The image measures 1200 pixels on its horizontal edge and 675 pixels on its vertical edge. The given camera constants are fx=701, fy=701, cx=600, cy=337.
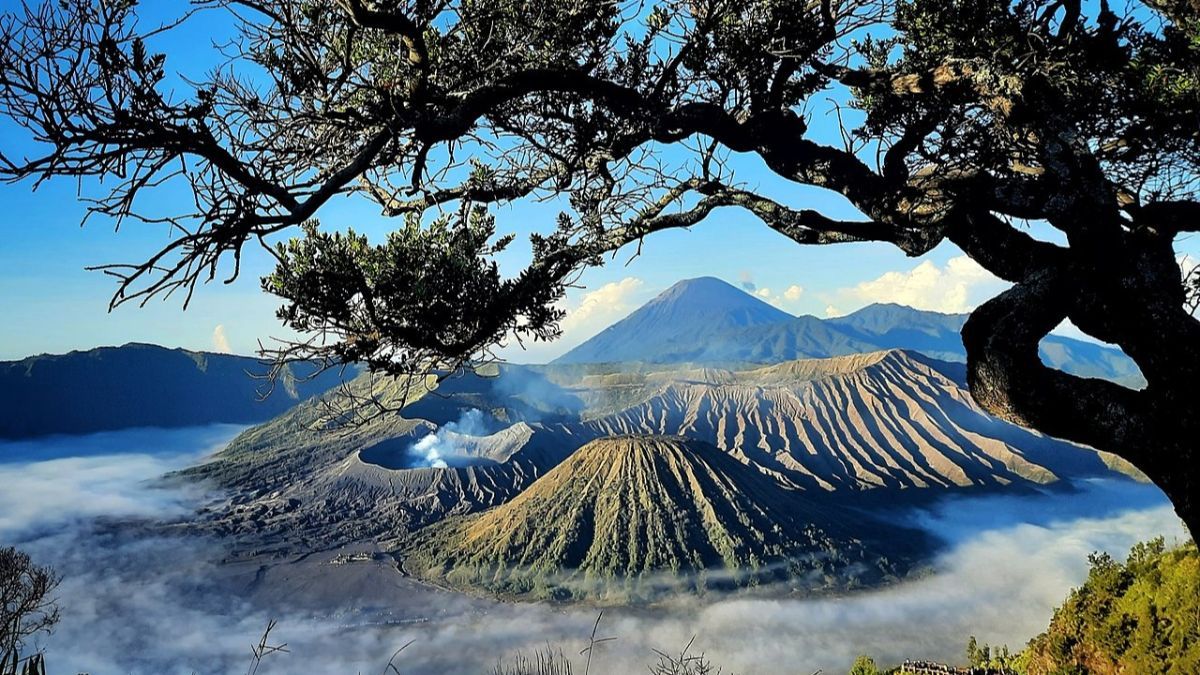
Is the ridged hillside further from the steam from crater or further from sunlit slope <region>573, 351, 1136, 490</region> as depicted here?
the steam from crater

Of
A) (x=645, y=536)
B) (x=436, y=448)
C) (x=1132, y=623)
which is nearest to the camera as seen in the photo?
(x=1132, y=623)

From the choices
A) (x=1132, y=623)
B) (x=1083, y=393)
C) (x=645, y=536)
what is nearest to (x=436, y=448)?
(x=645, y=536)

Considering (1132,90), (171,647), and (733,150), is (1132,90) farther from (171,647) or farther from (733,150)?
(171,647)

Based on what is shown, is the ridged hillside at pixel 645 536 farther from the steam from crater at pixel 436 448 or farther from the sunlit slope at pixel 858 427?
the steam from crater at pixel 436 448

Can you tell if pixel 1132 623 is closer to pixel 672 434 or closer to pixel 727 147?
pixel 727 147

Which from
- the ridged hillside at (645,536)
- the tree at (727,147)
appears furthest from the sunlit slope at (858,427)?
the tree at (727,147)
